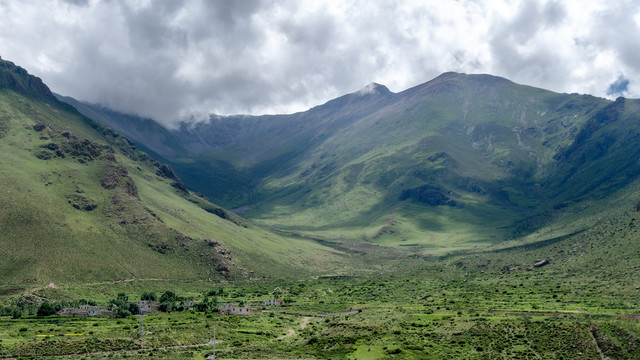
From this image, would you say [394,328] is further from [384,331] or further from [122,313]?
[122,313]

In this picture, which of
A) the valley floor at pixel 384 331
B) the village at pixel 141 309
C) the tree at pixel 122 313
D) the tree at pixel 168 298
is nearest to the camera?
the valley floor at pixel 384 331

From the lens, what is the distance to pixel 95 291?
16638cm

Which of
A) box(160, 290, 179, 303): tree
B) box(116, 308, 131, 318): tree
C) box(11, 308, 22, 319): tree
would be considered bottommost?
box(11, 308, 22, 319): tree

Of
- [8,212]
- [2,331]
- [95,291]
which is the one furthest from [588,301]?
[8,212]

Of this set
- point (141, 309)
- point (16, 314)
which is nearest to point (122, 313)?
point (141, 309)

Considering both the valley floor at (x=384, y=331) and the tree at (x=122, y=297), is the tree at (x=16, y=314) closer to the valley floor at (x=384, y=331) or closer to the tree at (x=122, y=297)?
the valley floor at (x=384, y=331)

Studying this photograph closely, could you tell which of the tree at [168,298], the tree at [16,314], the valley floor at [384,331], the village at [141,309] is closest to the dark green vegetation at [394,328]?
the valley floor at [384,331]

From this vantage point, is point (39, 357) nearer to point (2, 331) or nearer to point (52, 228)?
point (2, 331)


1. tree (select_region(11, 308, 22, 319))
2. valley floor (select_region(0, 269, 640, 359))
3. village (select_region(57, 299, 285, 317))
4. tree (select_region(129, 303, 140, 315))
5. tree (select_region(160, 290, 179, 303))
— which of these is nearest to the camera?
valley floor (select_region(0, 269, 640, 359))

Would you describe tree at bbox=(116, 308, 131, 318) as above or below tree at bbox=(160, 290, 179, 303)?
below

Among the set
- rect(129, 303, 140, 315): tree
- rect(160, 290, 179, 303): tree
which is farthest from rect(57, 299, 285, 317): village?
rect(160, 290, 179, 303): tree

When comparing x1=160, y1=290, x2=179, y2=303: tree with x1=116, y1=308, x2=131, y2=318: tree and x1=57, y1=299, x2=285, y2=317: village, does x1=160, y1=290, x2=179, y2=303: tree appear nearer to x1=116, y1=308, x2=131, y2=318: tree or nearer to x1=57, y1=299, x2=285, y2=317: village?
x1=57, y1=299, x2=285, y2=317: village

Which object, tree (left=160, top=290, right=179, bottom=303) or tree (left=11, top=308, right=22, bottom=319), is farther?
tree (left=160, top=290, right=179, bottom=303)

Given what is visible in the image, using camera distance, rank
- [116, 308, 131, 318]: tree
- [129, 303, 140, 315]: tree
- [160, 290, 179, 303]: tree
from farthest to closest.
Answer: [160, 290, 179, 303]: tree → [129, 303, 140, 315]: tree → [116, 308, 131, 318]: tree
